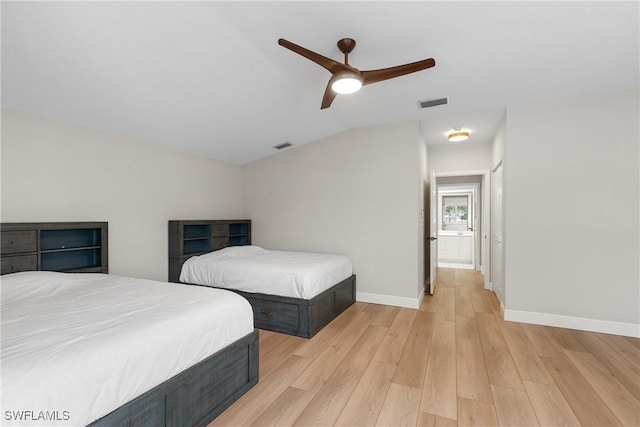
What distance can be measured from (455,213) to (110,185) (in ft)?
26.0

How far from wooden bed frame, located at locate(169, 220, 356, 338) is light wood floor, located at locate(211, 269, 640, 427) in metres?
0.13


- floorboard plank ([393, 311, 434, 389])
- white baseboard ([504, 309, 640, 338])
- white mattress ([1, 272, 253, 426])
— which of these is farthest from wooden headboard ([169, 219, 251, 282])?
white baseboard ([504, 309, 640, 338])

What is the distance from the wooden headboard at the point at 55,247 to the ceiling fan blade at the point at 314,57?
275 centimetres

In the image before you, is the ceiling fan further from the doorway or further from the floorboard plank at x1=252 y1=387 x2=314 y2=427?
the doorway

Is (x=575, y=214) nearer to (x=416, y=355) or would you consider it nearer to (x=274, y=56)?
(x=416, y=355)

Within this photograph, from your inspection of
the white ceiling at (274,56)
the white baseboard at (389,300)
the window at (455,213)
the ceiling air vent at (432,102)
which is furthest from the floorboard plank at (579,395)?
the window at (455,213)

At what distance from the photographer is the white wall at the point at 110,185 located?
2658mm

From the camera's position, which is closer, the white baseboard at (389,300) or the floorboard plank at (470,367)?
the floorboard plank at (470,367)

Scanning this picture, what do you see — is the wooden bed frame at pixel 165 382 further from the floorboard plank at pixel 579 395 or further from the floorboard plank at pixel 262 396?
the floorboard plank at pixel 579 395

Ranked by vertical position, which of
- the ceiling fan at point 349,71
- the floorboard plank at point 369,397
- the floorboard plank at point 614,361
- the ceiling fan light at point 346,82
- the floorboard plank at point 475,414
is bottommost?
the floorboard plank at point 369,397

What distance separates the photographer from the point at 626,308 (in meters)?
3.09

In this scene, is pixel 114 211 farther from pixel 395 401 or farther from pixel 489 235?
pixel 489 235

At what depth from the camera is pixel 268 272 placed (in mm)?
3254

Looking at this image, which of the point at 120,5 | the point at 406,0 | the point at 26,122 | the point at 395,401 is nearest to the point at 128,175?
the point at 26,122
